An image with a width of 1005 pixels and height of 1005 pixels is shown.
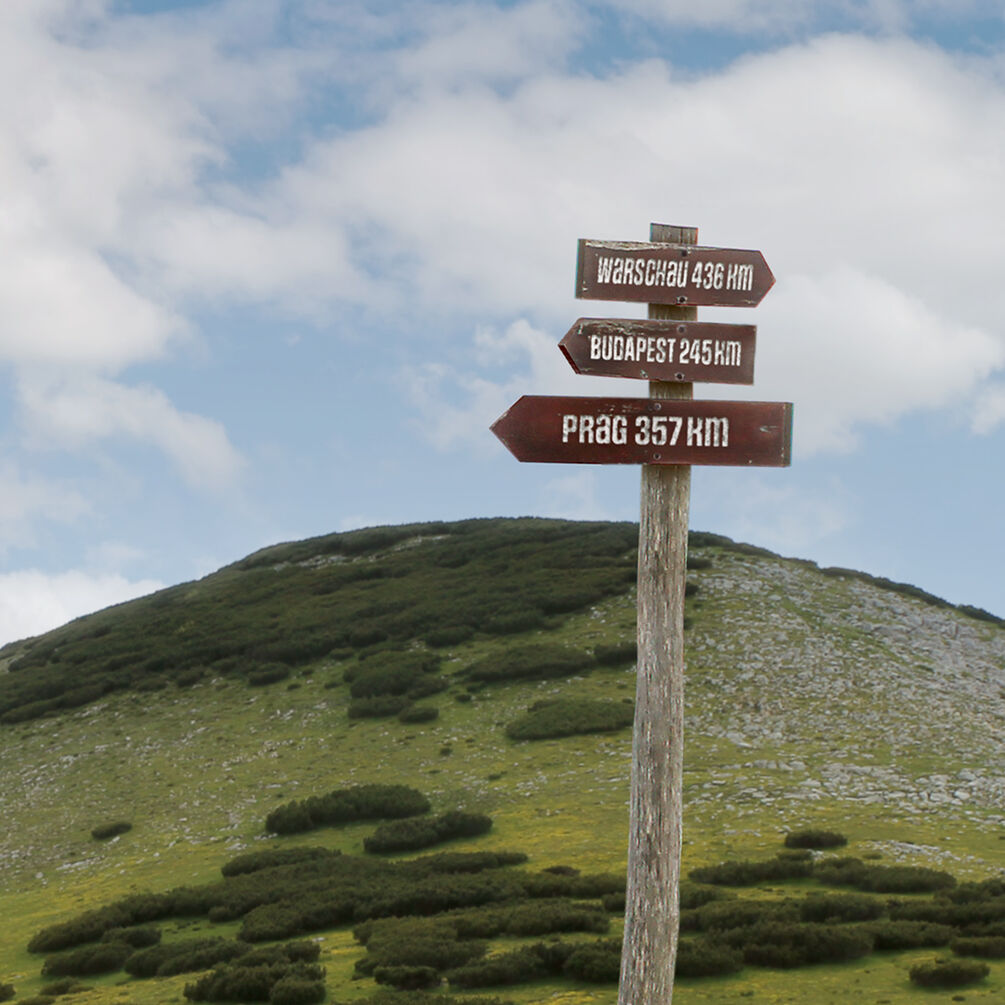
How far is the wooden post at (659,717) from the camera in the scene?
30.2ft

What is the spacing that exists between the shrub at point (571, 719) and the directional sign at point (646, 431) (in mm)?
24630

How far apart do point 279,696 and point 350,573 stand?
14.8 metres

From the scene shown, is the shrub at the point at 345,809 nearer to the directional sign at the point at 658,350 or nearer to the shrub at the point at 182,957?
the shrub at the point at 182,957

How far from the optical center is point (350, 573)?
54.9 metres

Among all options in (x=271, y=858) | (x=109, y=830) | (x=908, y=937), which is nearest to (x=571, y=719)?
(x=271, y=858)

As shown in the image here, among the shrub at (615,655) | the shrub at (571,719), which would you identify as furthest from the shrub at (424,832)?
the shrub at (615,655)

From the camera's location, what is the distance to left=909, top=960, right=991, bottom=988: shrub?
15094 millimetres

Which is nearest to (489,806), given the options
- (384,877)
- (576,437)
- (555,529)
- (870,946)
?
(384,877)

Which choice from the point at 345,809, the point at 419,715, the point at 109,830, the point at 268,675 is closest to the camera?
the point at 345,809

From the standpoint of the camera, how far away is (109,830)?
30828 mm

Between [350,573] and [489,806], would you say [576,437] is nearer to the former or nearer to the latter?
[489,806]

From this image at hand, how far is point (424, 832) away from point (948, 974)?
1398cm

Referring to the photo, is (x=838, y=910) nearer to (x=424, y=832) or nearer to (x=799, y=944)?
(x=799, y=944)

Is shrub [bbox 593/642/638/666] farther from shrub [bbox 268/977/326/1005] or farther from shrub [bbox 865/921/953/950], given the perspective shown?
shrub [bbox 268/977/326/1005]
